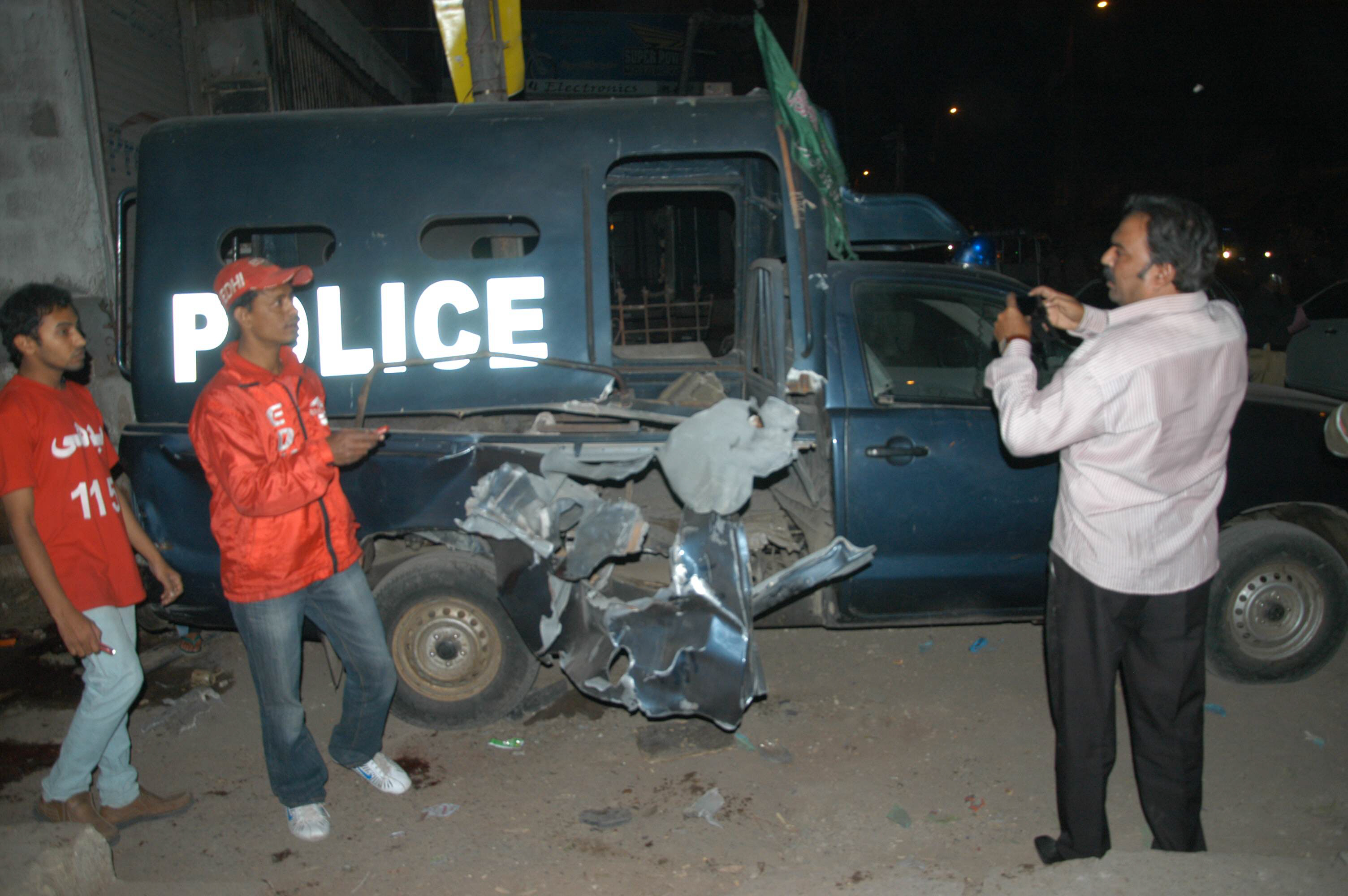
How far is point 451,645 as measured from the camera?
3572 millimetres

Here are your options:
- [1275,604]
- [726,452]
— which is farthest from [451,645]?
[1275,604]

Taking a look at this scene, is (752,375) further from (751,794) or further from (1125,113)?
(1125,113)

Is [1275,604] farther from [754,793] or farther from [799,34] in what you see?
[799,34]

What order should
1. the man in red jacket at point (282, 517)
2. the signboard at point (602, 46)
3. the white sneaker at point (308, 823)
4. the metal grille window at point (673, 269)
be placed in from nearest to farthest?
the man in red jacket at point (282, 517) → the white sneaker at point (308, 823) → the metal grille window at point (673, 269) → the signboard at point (602, 46)

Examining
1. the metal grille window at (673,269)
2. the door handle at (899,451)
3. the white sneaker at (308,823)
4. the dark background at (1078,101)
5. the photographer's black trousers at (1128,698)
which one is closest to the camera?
the photographer's black trousers at (1128,698)

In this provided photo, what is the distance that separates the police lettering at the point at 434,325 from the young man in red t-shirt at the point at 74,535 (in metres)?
0.90

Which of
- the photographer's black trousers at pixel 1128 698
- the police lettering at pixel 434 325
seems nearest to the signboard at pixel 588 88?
the police lettering at pixel 434 325

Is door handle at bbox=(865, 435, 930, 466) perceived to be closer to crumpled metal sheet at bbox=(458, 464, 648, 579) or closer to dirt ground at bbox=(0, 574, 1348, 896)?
crumpled metal sheet at bbox=(458, 464, 648, 579)

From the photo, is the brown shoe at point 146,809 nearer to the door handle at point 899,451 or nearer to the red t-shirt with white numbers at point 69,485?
the red t-shirt with white numbers at point 69,485

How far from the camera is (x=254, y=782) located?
3.41 meters

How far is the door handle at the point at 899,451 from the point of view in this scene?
11.4 ft

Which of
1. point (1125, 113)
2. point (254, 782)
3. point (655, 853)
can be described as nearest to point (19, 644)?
point (254, 782)

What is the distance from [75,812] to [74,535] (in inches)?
39.1

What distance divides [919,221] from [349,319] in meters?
2.57
